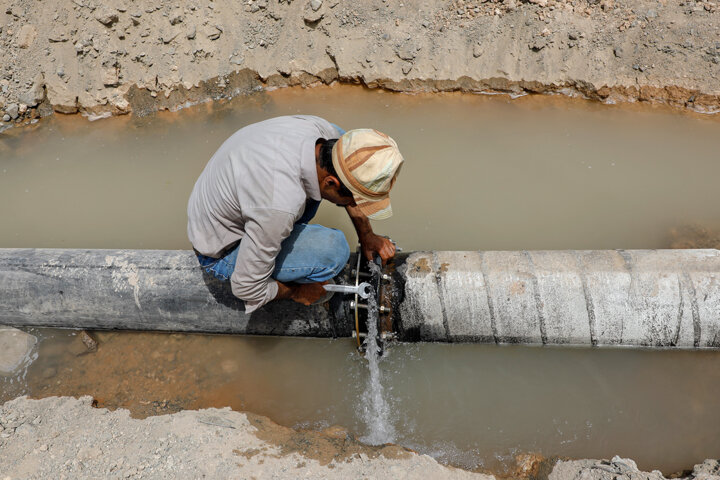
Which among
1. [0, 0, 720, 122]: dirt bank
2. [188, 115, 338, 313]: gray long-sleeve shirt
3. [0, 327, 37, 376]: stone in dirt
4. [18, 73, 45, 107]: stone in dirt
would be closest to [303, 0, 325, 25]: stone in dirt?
[0, 0, 720, 122]: dirt bank

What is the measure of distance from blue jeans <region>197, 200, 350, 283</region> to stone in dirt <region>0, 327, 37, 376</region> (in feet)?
7.15

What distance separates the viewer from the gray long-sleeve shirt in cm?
260

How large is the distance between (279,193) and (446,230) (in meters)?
2.51

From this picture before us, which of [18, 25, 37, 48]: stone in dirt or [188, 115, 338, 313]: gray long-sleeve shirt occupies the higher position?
[18, 25, 37, 48]: stone in dirt

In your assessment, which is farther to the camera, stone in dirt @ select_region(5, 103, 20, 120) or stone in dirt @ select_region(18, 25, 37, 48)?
stone in dirt @ select_region(18, 25, 37, 48)

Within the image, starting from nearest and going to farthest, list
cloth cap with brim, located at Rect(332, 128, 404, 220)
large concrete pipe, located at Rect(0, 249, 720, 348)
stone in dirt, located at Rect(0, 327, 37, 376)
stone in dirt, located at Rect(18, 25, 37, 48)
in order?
cloth cap with brim, located at Rect(332, 128, 404, 220) < large concrete pipe, located at Rect(0, 249, 720, 348) < stone in dirt, located at Rect(0, 327, 37, 376) < stone in dirt, located at Rect(18, 25, 37, 48)

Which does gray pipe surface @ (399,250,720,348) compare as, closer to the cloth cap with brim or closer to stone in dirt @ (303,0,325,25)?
the cloth cap with brim

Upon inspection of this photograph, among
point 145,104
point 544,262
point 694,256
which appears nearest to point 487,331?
point 544,262

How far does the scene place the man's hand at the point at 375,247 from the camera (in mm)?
3399

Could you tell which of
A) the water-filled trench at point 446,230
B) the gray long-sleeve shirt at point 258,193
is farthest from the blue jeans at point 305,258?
the water-filled trench at point 446,230

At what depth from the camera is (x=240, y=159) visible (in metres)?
2.74

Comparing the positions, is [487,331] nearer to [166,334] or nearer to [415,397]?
[415,397]

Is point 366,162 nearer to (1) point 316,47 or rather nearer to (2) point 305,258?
(2) point 305,258

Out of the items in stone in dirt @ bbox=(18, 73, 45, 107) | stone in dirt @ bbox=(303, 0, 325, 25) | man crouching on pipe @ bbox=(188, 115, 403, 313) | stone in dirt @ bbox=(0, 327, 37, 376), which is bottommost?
stone in dirt @ bbox=(0, 327, 37, 376)
